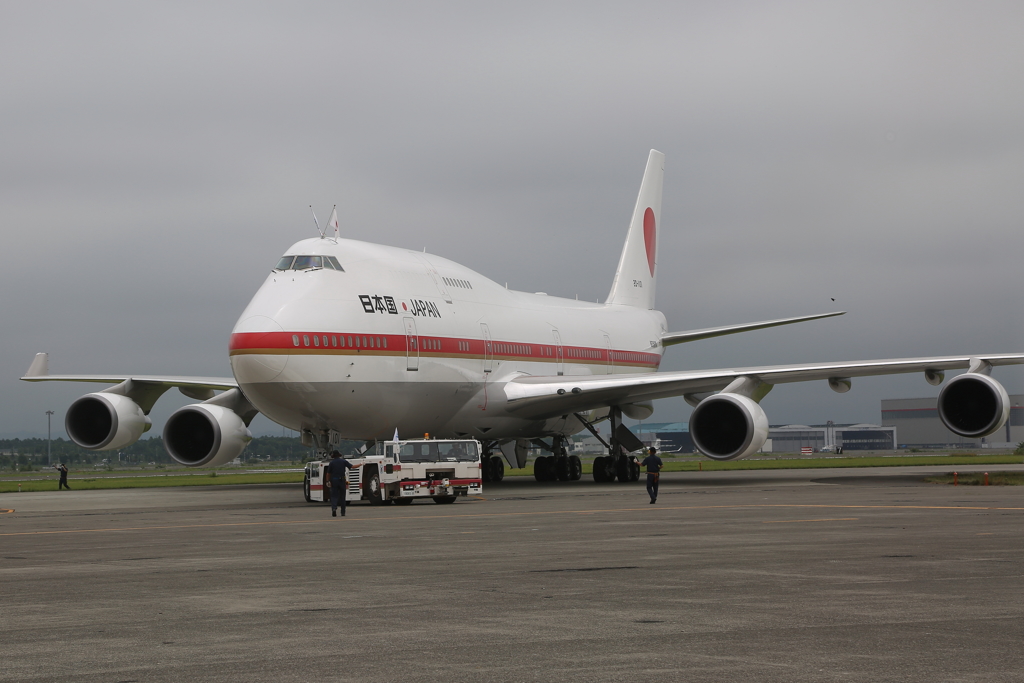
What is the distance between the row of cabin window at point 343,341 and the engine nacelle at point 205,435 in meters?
6.18

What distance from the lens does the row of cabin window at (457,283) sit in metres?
32.1

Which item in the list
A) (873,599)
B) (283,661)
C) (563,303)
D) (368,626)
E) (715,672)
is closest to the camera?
(715,672)

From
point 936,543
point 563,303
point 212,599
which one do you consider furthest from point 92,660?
point 563,303

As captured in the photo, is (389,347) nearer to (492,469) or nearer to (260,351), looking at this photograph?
(260,351)

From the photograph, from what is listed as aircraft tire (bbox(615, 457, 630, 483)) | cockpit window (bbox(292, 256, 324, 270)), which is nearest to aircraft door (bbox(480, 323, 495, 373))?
cockpit window (bbox(292, 256, 324, 270))

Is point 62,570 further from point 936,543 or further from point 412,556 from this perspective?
point 936,543

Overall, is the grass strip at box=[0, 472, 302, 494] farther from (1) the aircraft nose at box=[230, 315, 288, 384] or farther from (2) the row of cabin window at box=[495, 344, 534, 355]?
(1) the aircraft nose at box=[230, 315, 288, 384]

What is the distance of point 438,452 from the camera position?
2562 centimetres

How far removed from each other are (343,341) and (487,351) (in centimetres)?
619

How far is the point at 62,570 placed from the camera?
43.3 ft

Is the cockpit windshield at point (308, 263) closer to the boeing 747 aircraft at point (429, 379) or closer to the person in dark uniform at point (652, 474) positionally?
the boeing 747 aircraft at point (429, 379)

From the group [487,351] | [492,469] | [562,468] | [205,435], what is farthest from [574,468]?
[205,435]

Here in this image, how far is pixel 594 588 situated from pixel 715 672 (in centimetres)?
393

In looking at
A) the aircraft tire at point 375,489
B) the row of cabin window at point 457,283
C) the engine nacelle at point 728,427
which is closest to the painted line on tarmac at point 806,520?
the engine nacelle at point 728,427
